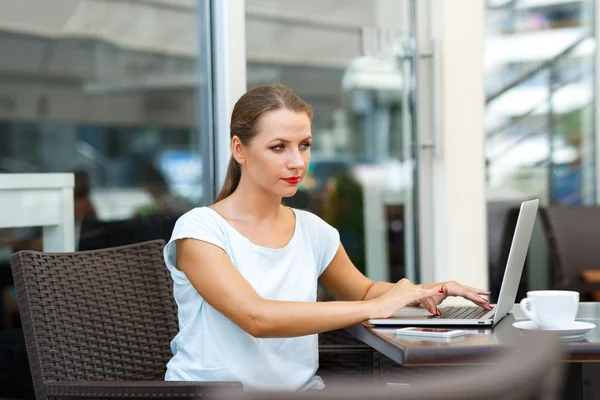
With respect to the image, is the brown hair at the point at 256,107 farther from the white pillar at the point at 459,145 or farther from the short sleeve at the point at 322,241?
the white pillar at the point at 459,145

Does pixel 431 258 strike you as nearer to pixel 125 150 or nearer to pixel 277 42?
pixel 277 42

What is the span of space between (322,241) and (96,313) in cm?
57

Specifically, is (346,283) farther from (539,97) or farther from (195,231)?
(539,97)

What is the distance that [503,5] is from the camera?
478 centimetres

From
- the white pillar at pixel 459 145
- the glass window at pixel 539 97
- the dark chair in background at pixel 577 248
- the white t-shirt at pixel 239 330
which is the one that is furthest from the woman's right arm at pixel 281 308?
the glass window at pixel 539 97

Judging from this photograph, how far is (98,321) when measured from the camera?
2.16m

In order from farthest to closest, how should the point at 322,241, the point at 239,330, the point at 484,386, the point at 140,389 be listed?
the point at 322,241
the point at 239,330
the point at 140,389
the point at 484,386

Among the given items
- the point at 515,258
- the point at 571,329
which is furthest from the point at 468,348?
the point at 515,258

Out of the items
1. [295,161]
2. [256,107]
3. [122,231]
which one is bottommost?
[122,231]

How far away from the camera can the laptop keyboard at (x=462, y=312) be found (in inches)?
73.9

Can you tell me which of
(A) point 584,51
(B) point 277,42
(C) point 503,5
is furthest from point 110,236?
(A) point 584,51

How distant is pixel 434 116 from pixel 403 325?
2199 mm

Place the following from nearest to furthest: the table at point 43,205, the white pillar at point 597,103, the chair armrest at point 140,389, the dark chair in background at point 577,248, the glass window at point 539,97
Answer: the chair armrest at point 140,389 < the table at point 43,205 < the dark chair in background at point 577,248 < the glass window at point 539,97 < the white pillar at point 597,103

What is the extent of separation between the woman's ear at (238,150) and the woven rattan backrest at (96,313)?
0.38m
